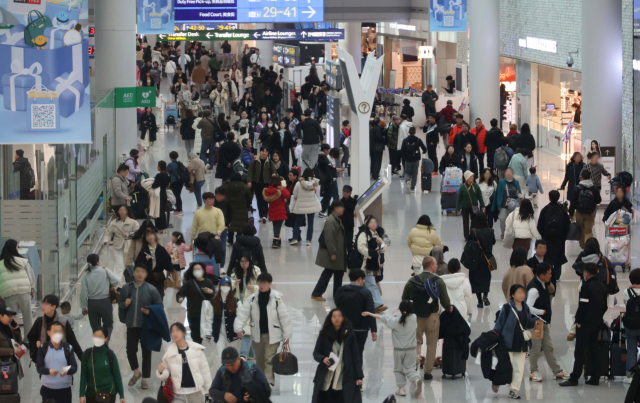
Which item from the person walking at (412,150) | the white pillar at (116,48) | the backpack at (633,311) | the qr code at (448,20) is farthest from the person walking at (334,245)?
the qr code at (448,20)

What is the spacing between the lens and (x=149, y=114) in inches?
1008

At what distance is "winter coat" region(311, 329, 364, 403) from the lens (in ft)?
26.2

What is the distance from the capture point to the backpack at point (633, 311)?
9.16m

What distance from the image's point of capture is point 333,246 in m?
12.0

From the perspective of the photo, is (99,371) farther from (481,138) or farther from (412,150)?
(481,138)

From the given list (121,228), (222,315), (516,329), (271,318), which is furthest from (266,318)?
(121,228)

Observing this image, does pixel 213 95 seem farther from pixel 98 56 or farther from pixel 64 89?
pixel 64 89

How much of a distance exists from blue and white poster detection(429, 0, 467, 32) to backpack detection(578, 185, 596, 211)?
1107 cm

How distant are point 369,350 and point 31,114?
4912 millimetres

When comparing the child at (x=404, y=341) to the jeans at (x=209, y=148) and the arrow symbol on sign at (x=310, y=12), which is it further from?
the arrow symbol on sign at (x=310, y=12)

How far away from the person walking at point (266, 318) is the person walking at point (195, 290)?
1026 mm

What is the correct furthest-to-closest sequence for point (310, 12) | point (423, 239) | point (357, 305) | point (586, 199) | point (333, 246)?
point (310, 12)
point (586, 199)
point (333, 246)
point (423, 239)
point (357, 305)

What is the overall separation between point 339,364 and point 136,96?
1333 centimetres

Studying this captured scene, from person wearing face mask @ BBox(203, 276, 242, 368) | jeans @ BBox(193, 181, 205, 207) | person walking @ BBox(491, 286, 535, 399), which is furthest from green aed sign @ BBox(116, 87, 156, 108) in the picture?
person walking @ BBox(491, 286, 535, 399)
